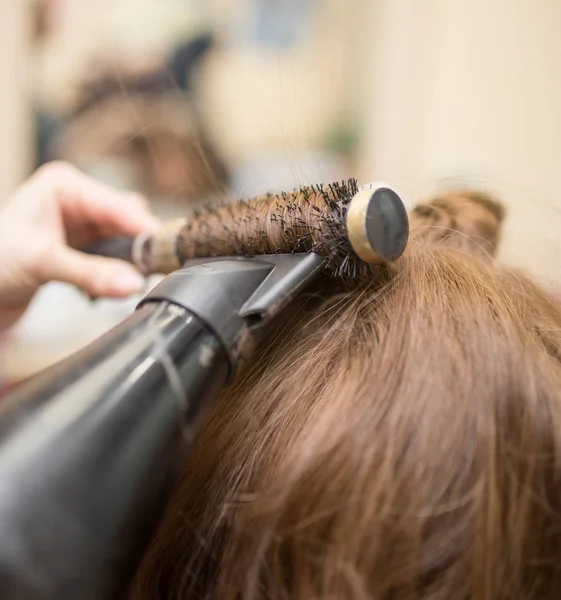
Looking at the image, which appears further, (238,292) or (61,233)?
(61,233)

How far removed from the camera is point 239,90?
1.15m

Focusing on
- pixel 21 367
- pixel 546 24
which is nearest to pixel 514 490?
pixel 21 367

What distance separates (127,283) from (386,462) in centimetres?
37

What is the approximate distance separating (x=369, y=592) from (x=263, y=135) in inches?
37.7

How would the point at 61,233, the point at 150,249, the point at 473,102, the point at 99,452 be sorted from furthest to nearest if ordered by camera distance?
the point at 473,102, the point at 61,233, the point at 150,249, the point at 99,452

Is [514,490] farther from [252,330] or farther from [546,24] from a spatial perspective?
[546,24]

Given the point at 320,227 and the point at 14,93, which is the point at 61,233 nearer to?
the point at 320,227

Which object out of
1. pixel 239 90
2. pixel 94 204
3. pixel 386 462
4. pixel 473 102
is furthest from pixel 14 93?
pixel 386 462

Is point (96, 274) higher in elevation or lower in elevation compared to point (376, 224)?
lower

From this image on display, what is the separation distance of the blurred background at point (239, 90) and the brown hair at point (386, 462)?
0.67 m

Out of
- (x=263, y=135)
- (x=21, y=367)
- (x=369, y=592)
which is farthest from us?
(x=263, y=135)

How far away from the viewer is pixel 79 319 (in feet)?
3.09

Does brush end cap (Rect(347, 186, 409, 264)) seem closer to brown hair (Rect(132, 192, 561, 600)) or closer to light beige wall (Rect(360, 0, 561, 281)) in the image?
brown hair (Rect(132, 192, 561, 600))

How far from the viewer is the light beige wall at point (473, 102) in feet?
2.82
